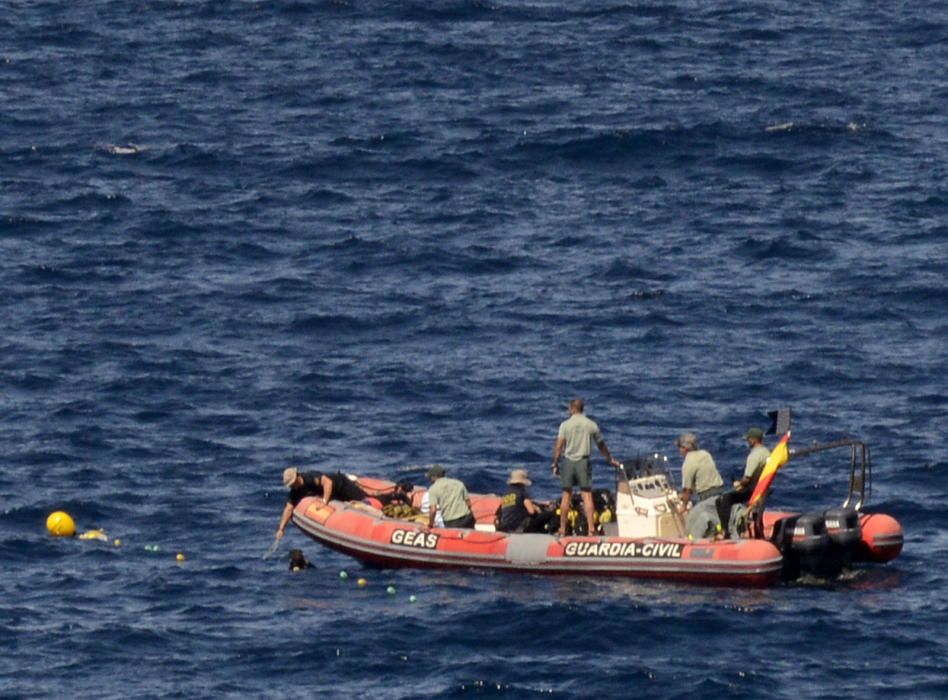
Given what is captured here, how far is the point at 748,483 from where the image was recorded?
105 ft

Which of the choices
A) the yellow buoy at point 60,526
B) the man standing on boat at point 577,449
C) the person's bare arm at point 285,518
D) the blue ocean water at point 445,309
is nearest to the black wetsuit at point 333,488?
the person's bare arm at point 285,518

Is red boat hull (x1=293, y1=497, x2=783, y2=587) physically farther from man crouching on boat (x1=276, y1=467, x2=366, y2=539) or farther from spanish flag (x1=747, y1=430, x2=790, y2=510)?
spanish flag (x1=747, y1=430, x2=790, y2=510)

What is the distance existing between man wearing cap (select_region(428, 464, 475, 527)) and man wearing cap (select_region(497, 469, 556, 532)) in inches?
20.3

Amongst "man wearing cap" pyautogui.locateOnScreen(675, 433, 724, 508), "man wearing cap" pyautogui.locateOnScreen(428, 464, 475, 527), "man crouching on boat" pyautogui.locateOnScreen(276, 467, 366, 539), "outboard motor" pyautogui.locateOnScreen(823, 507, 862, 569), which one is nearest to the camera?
"outboard motor" pyautogui.locateOnScreen(823, 507, 862, 569)

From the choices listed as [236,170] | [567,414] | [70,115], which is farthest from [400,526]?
[70,115]

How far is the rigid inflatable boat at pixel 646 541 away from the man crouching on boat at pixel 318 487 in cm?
18

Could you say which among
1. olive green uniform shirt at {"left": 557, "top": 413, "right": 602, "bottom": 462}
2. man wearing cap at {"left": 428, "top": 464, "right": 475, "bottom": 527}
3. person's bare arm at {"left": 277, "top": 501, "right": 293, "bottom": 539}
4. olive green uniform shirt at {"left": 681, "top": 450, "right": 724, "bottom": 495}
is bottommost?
person's bare arm at {"left": 277, "top": 501, "right": 293, "bottom": 539}

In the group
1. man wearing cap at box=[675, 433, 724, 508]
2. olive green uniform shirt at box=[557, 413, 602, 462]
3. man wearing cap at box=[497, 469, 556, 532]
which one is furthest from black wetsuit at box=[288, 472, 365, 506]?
man wearing cap at box=[675, 433, 724, 508]

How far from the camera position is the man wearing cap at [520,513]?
3316 centimetres

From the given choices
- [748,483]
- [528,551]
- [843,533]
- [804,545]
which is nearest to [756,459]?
[748,483]

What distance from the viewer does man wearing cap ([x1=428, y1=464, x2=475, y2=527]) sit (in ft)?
109

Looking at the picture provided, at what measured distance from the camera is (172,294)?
47.0m

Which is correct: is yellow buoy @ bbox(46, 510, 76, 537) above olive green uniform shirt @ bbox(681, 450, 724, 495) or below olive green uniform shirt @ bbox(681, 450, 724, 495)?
below

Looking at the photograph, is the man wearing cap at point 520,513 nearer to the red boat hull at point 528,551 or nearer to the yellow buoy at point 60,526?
the red boat hull at point 528,551
